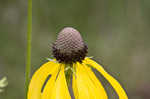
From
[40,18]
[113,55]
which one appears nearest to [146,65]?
[113,55]

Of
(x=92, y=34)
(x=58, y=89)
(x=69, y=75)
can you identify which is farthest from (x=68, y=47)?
(x=92, y=34)

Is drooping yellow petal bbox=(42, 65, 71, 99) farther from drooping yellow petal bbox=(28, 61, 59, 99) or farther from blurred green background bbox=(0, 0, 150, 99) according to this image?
blurred green background bbox=(0, 0, 150, 99)

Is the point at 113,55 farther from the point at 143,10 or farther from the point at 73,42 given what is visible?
the point at 73,42

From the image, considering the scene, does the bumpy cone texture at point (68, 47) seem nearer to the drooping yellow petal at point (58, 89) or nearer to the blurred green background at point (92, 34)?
the drooping yellow petal at point (58, 89)

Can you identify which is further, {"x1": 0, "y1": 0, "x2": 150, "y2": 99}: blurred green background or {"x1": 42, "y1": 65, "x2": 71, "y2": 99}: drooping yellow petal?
{"x1": 0, "y1": 0, "x2": 150, "y2": 99}: blurred green background

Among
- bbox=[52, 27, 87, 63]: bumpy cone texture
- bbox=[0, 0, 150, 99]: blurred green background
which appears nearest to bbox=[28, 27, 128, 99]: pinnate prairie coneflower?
bbox=[52, 27, 87, 63]: bumpy cone texture

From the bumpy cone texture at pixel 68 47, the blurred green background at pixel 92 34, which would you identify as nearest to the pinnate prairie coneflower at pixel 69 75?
the bumpy cone texture at pixel 68 47
